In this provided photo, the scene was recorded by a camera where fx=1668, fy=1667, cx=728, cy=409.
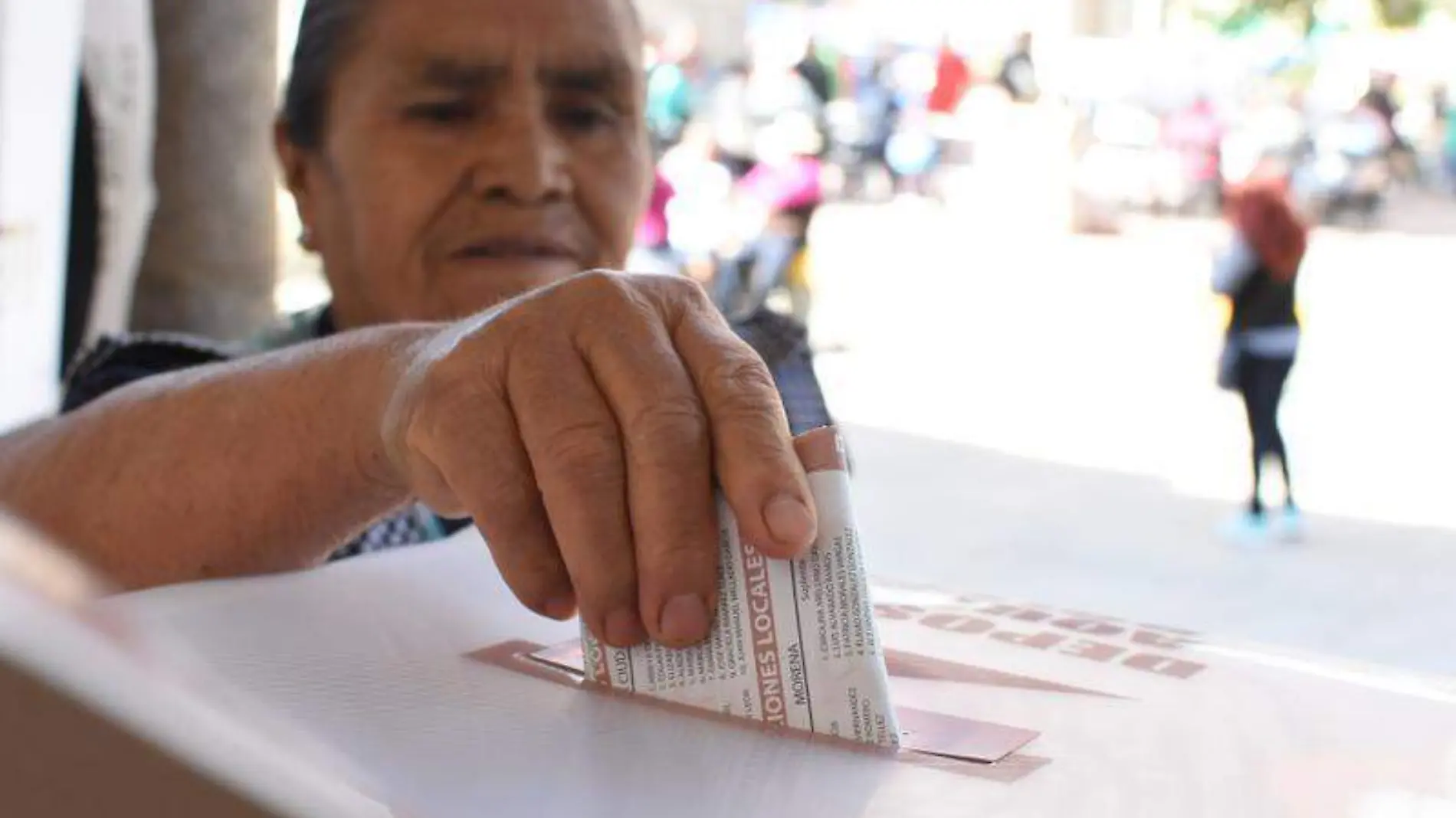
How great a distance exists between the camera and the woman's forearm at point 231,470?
631mm

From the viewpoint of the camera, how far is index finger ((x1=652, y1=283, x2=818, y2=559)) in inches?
16.7

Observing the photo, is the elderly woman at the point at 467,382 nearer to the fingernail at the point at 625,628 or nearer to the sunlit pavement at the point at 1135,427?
the fingernail at the point at 625,628

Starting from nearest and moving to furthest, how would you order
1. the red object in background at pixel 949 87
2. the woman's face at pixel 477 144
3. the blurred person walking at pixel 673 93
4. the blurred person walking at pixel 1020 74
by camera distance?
1. the woman's face at pixel 477 144
2. the blurred person walking at pixel 673 93
3. the blurred person walking at pixel 1020 74
4. the red object in background at pixel 949 87

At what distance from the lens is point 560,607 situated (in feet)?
1.62

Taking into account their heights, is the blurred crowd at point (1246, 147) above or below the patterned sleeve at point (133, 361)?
below

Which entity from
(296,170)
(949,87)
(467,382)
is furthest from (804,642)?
(949,87)

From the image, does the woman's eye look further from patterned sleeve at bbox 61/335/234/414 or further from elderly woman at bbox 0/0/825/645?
patterned sleeve at bbox 61/335/234/414

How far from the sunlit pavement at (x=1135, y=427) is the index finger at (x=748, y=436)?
209 mm

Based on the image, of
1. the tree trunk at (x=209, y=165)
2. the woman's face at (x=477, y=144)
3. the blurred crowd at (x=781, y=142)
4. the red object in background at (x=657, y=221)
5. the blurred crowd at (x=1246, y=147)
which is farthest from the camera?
the blurred crowd at (x=1246, y=147)

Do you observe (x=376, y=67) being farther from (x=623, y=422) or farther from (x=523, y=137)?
(x=623, y=422)

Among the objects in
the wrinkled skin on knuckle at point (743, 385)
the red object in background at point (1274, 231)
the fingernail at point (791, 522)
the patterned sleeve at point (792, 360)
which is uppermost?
the wrinkled skin on knuckle at point (743, 385)

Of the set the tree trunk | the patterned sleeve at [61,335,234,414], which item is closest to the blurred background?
the tree trunk

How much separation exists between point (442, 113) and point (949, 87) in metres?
9.08

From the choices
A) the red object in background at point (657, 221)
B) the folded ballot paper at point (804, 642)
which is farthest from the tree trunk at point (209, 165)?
the red object in background at point (657, 221)
